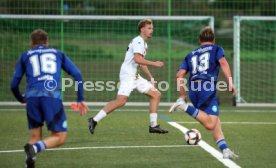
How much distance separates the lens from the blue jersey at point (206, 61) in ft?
34.4

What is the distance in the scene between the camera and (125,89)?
13.5 m

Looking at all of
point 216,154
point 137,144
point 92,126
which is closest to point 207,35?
point 216,154

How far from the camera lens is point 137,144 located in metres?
11.8

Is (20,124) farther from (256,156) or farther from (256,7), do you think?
(256,7)

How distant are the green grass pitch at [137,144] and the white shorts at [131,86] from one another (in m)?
0.71

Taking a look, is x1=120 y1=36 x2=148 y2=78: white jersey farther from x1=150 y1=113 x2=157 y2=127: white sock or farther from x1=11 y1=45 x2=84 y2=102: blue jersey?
x1=11 y1=45 x2=84 y2=102: blue jersey

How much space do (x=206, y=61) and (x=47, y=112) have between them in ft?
8.42

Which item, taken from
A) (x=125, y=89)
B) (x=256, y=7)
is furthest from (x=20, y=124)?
(x=256, y=7)

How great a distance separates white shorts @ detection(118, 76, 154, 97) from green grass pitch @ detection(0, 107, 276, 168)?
71cm

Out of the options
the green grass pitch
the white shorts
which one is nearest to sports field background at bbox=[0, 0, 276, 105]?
the green grass pitch

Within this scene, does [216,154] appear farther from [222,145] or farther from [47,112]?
[47,112]

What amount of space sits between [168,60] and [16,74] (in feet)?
38.2

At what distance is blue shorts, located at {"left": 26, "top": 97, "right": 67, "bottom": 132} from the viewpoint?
9016 mm

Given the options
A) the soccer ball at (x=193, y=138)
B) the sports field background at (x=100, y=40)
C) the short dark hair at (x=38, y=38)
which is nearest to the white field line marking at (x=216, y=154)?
the soccer ball at (x=193, y=138)
